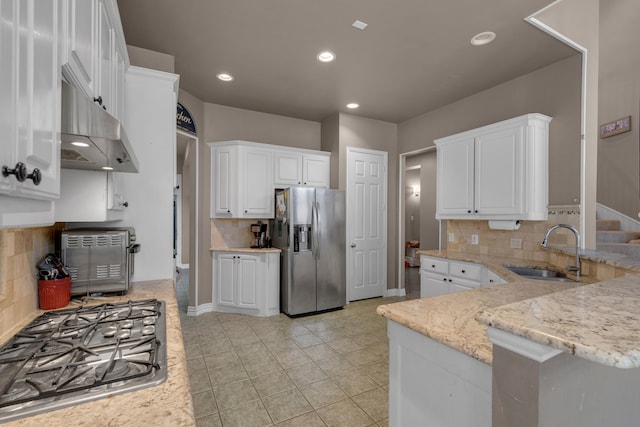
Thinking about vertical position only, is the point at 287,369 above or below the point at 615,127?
below

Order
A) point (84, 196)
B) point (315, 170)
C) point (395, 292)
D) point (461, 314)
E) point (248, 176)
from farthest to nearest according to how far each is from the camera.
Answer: point (395, 292)
point (315, 170)
point (248, 176)
point (84, 196)
point (461, 314)

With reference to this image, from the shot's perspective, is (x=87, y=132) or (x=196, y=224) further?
(x=196, y=224)

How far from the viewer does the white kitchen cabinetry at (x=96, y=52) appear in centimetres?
91

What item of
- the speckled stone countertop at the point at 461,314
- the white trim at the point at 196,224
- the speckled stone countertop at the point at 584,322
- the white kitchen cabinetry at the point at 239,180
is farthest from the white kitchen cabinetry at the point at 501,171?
the white trim at the point at 196,224

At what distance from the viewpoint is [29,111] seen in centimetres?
61

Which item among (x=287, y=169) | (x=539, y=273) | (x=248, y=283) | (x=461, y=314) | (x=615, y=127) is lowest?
(x=248, y=283)

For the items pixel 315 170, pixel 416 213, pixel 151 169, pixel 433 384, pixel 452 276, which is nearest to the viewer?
pixel 433 384

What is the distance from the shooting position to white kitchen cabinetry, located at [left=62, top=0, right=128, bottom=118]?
907mm

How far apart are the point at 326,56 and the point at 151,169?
75.6 inches

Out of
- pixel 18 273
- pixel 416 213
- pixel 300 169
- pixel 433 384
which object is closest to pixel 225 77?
pixel 300 169

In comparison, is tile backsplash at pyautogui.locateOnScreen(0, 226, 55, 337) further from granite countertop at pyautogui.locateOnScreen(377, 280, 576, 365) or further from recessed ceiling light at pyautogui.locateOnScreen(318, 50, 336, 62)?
recessed ceiling light at pyautogui.locateOnScreen(318, 50, 336, 62)

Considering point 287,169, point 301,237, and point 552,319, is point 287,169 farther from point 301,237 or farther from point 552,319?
point 552,319

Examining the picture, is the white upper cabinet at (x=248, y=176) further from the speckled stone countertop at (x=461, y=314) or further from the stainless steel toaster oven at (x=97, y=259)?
the speckled stone countertop at (x=461, y=314)

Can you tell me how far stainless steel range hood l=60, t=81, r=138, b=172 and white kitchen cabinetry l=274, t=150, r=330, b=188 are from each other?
9.36 ft
